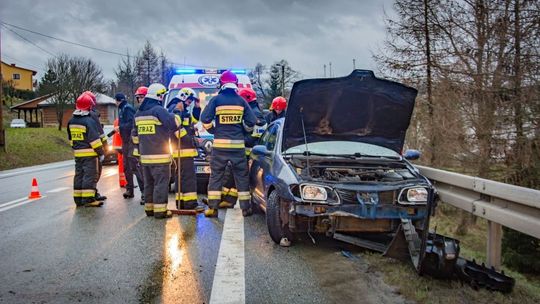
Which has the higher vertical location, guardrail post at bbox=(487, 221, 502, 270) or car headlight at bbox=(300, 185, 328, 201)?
car headlight at bbox=(300, 185, 328, 201)

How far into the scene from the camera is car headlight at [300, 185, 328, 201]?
4.79 metres

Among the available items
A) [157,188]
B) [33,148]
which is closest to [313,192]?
[157,188]

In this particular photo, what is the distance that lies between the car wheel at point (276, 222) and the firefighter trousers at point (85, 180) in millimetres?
4182

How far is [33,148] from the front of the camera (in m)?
25.1

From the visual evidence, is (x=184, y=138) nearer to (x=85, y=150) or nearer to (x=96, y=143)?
(x=96, y=143)

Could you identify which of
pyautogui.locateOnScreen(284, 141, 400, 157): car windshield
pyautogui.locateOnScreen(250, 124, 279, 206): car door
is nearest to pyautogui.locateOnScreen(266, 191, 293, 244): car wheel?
pyautogui.locateOnScreen(250, 124, 279, 206): car door

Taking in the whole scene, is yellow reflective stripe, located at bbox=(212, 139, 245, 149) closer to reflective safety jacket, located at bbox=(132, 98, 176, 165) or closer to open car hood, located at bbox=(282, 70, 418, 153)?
reflective safety jacket, located at bbox=(132, 98, 176, 165)

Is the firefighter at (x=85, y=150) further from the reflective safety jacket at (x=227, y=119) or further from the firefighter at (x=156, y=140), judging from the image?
the reflective safety jacket at (x=227, y=119)

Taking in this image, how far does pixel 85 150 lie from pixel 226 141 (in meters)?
2.87

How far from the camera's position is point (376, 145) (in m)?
6.25

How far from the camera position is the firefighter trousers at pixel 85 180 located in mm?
8062

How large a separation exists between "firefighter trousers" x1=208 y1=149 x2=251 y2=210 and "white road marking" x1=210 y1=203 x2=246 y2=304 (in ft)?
1.97

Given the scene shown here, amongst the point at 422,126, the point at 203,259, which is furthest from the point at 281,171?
the point at 422,126

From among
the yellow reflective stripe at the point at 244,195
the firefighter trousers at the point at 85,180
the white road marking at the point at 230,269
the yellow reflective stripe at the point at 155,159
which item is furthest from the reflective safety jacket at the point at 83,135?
the white road marking at the point at 230,269
